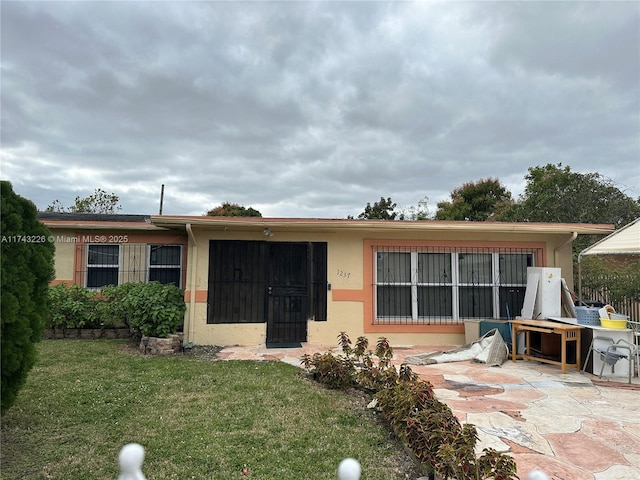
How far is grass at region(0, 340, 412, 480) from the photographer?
2650 mm

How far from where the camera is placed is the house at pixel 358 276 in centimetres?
713

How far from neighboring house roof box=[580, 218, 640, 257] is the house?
40.1 inches

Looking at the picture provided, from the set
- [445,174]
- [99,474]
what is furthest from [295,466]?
[445,174]

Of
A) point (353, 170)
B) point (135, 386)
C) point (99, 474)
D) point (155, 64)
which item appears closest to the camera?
point (99, 474)

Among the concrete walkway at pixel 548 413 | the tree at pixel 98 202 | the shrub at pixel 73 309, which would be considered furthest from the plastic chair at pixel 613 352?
the tree at pixel 98 202

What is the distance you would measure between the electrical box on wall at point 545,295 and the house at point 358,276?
103cm

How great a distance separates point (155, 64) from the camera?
27.3 feet

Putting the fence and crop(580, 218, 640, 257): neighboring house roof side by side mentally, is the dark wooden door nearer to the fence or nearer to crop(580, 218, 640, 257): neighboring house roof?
crop(580, 218, 640, 257): neighboring house roof

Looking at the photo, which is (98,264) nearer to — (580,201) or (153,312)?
(153,312)

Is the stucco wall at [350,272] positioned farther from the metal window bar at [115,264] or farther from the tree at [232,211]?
the tree at [232,211]

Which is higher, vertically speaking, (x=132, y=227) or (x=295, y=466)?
(x=132, y=227)

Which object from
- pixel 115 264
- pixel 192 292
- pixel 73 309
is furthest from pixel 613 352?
pixel 115 264

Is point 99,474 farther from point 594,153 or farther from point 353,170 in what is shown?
point 594,153

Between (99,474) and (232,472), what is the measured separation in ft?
3.08
